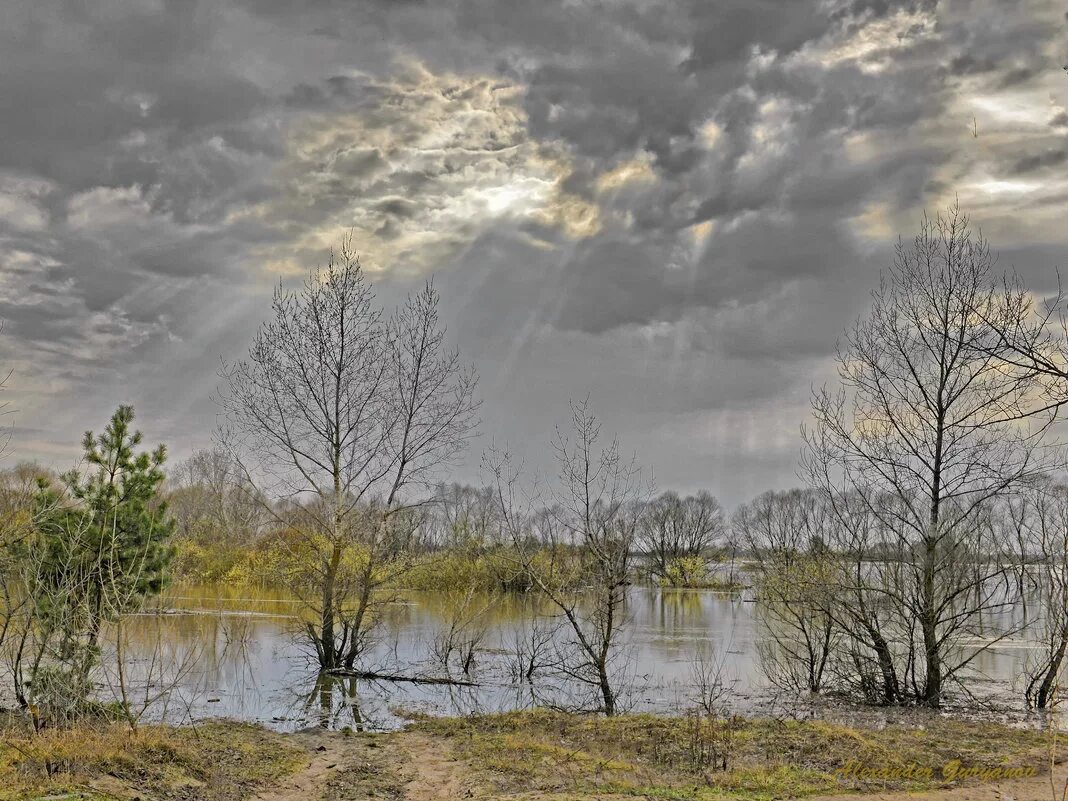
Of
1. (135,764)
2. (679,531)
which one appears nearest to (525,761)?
(135,764)

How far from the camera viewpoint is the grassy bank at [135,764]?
8539 mm

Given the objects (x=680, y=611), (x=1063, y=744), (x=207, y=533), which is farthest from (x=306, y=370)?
(x=207, y=533)

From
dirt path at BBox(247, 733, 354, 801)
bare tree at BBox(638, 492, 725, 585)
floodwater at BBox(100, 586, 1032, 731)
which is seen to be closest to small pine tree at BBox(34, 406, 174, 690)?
floodwater at BBox(100, 586, 1032, 731)

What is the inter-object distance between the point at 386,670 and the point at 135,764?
11151 millimetres

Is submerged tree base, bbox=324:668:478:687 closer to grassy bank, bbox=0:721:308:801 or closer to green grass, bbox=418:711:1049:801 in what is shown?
green grass, bbox=418:711:1049:801

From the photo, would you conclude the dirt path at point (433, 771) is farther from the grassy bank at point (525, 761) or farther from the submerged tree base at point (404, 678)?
the submerged tree base at point (404, 678)

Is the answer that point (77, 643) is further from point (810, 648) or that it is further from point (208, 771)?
point (810, 648)

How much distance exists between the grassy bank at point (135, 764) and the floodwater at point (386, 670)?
27.9 inches

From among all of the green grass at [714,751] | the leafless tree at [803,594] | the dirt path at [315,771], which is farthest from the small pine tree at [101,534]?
the leafless tree at [803,594]

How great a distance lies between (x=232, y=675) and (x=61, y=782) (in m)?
11.5

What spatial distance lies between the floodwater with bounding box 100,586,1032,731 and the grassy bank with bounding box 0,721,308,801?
709 millimetres

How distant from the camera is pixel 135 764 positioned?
9.72m

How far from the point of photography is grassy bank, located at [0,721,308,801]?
854 centimetres

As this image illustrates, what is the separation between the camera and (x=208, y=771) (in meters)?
10.3
